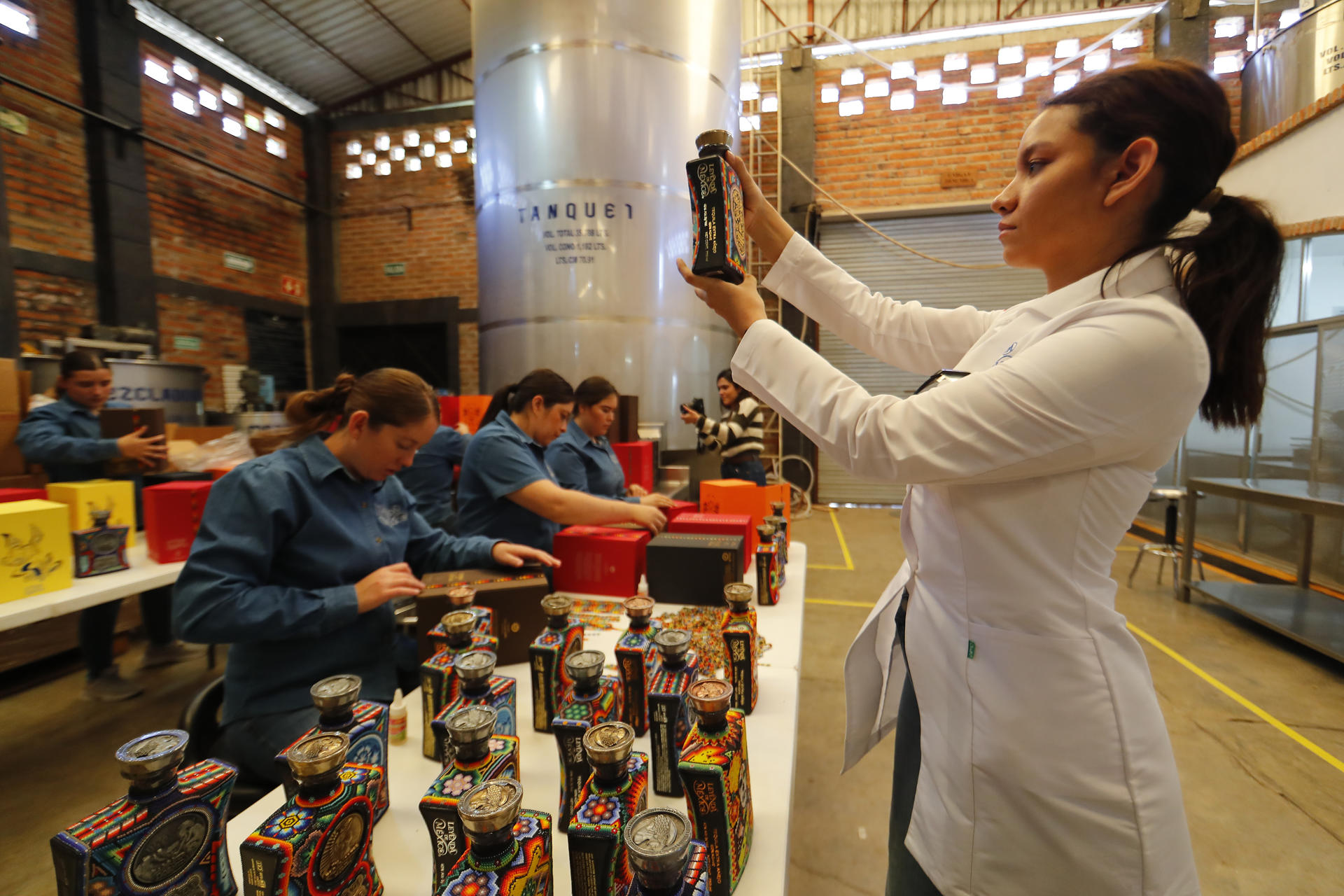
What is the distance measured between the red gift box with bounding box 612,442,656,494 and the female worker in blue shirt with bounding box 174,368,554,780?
206cm

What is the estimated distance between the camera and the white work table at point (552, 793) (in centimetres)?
81

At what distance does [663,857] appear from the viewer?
537mm

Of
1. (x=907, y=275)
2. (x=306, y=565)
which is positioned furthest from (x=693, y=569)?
(x=907, y=275)

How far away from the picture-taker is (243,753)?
51.6 inches

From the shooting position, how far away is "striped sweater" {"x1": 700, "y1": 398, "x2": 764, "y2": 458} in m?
4.25

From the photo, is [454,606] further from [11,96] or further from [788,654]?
[11,96]

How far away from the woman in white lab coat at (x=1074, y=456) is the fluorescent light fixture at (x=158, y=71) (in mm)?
8315

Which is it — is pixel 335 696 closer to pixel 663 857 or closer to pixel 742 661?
pixel 663 857

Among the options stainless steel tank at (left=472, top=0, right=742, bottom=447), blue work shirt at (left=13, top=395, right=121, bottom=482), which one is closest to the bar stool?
stainless steel tank at (left=472, top=0, right=742, bottom=447)

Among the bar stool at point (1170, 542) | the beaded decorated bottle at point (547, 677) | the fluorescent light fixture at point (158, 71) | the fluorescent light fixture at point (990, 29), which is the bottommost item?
the bar stool at point (1170, 542)

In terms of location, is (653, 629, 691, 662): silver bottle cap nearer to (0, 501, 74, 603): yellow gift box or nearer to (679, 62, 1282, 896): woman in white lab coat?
(679, 62, 1282, 896): woman in white lab coat

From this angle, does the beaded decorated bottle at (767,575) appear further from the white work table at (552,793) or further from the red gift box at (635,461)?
the red gift box at (635,461)

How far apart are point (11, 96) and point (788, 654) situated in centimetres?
763

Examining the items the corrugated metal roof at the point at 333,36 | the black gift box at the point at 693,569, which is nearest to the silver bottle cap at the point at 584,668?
the black gift box at the point at 693,569
